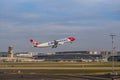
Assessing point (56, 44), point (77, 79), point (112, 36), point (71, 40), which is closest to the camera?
point (77, 79)

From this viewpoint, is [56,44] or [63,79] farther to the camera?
[56,44]

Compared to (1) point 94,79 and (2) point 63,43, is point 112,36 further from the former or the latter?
(2) point 63,43

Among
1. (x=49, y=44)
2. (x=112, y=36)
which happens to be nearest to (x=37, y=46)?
(x=49, y=44)

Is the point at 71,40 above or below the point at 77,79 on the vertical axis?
above

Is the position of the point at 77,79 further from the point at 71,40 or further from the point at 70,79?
the point at 71,40

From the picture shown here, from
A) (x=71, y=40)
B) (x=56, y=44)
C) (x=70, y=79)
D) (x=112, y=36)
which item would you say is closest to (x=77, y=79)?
(x=70, y=79)

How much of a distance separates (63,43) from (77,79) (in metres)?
118

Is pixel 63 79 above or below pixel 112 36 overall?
below

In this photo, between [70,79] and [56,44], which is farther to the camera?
[56,44]

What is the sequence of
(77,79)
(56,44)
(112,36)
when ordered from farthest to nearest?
(56,44) < (112,36) < (77,79)

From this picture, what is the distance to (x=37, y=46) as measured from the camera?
190 meters

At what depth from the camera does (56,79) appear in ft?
229

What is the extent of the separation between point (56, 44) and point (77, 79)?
10573 cm

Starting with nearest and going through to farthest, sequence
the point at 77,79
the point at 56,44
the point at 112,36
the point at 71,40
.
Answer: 1. the point at 77,79
2. the point at 112,36
3. the point at 56,44
4. the point at 71,40
